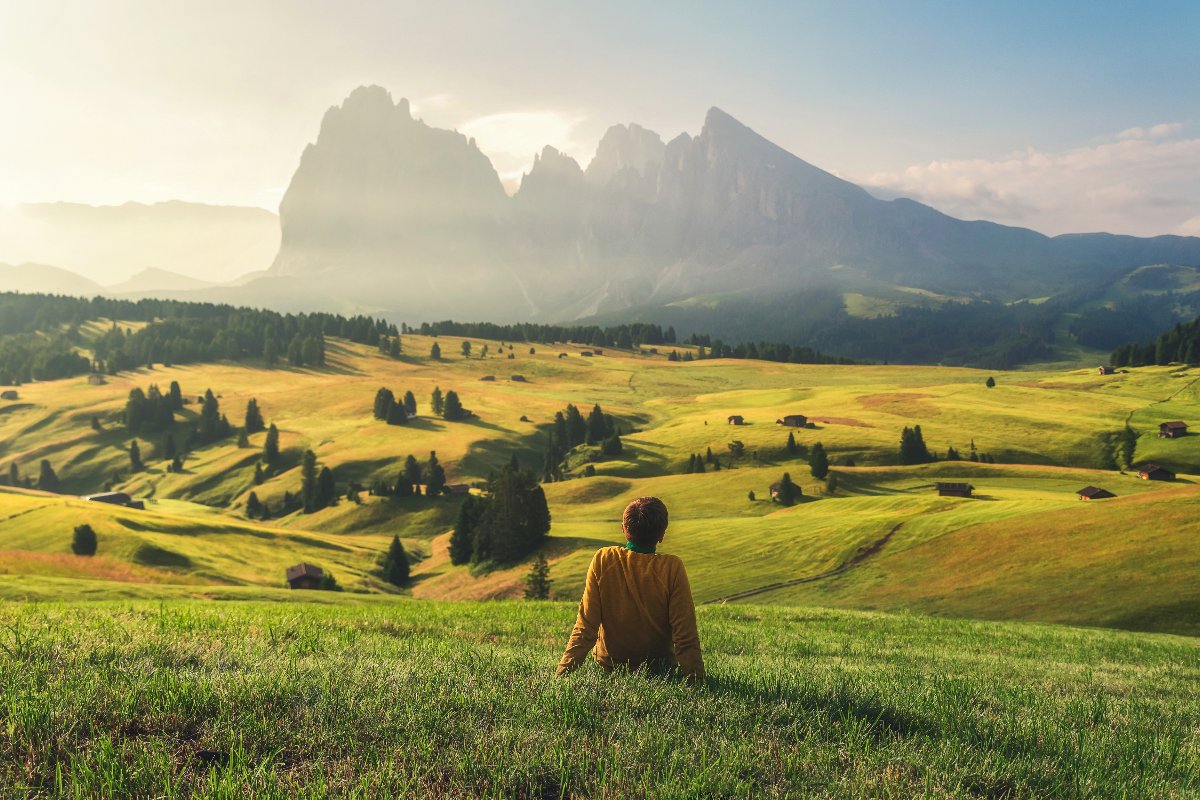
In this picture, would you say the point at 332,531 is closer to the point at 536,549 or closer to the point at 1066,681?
the point at 536,549

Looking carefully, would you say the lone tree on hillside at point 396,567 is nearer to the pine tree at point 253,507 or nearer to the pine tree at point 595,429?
the pine tree at point 253,507

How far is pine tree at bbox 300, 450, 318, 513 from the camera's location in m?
157

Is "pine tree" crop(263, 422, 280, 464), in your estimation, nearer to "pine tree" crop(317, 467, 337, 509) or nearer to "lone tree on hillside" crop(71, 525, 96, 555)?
"pine tree" crop(317, 467, 337, 509)

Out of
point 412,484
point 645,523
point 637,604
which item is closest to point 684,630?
point 637,604

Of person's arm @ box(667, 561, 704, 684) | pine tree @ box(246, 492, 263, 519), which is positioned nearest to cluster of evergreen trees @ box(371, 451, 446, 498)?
pine tree @ box(246, 492, 263, 519)

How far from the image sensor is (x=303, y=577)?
89938mm

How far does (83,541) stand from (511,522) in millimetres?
52523

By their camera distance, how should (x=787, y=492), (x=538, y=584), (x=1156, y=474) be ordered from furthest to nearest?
(x=787, y=492)
(x=1156, y=474)
(x=538, y=584)

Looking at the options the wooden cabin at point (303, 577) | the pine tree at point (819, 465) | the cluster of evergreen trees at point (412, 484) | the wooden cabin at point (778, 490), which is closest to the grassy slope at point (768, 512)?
the pine tree at point (819, 465)

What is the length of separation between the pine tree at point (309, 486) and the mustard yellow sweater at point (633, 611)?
531ft

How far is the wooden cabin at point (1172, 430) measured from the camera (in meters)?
137

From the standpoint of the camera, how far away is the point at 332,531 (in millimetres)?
144250

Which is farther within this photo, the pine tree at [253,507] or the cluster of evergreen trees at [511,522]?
the pine tree at [253,507]

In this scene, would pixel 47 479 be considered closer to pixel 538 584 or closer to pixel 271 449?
pixel 271 449
